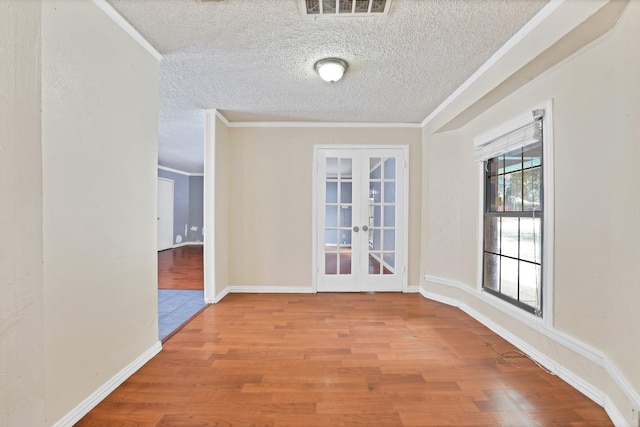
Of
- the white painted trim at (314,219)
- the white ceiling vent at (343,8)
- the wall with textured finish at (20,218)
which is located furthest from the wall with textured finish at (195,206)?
the wall with textured finish at (20,218)

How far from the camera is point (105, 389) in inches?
64.7

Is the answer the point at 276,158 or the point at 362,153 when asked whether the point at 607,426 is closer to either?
the point at 362,153

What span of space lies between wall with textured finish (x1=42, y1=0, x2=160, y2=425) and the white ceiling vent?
4.04ft

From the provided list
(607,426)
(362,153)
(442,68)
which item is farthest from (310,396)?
(362,153)

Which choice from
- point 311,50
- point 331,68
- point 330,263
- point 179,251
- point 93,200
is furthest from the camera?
point 179,251

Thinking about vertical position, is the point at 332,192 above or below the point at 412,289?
above

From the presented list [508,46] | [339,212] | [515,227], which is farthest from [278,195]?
[508,46]

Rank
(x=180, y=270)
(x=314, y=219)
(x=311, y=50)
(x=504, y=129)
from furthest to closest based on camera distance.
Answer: (x=180, y=270), (x=314, y=219), (x=504, y=129), (x=311, y=50)

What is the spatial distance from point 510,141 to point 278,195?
267cm

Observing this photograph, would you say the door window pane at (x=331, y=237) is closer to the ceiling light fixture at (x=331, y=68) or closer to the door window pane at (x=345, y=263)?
the door window pane at (x=345, y=263)

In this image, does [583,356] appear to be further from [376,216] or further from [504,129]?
[376,216]

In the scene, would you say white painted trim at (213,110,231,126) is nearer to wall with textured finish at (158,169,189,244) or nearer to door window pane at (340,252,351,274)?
door window pane at (340,252,351,274)

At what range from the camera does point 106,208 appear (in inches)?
65.1

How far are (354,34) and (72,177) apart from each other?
1944 millimetres
